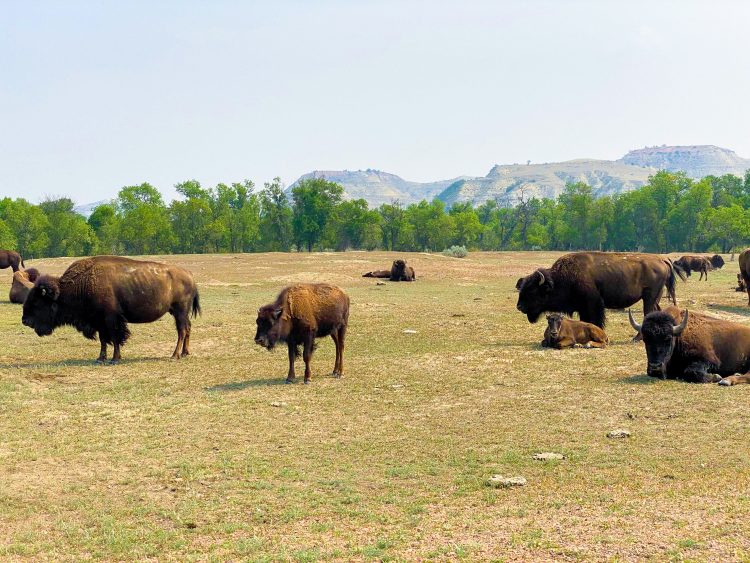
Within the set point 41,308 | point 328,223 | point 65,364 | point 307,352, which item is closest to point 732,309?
point 307,352

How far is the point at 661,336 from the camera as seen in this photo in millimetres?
14102

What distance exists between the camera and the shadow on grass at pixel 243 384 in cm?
1467

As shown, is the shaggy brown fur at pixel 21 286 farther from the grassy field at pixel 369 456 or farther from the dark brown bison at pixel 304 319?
the dark brown bison at pixel 304 319

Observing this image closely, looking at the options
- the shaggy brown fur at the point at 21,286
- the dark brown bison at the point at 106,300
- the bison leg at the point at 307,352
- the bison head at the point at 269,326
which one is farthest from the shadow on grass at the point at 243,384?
the shaggy brown fur at the point at 21,286

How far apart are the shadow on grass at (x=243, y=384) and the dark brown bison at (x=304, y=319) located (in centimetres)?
26

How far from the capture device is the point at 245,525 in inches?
313

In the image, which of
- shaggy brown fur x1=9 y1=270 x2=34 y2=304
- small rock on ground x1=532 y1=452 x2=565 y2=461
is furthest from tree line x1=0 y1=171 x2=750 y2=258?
small rock on ground x1=532 y1=452 x2=565 y2=461

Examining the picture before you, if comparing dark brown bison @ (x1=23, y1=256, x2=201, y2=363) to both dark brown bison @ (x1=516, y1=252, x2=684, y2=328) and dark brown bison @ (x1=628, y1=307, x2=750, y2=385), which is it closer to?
dark brown bison @ (x1=516, y1=252, x2=684, y2=328)

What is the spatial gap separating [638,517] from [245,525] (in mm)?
4059

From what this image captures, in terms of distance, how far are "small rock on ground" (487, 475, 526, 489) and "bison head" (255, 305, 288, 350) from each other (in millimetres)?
6654

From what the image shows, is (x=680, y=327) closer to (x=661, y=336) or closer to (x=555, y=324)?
(x=661, y=336)

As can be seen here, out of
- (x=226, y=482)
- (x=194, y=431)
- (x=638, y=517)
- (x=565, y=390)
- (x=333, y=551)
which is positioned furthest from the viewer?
(x=565, y=390)

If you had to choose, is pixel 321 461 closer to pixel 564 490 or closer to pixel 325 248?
pixel 564 490

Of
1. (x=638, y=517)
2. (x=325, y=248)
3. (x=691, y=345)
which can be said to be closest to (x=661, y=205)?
(x=325, y=248)
